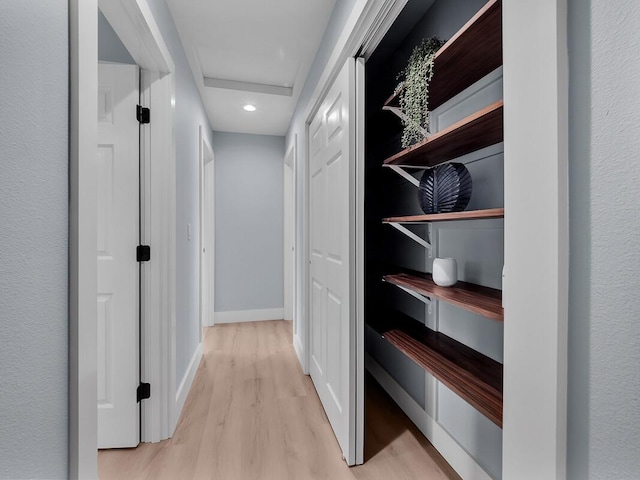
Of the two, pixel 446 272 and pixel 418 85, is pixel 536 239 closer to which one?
pixel 446 272

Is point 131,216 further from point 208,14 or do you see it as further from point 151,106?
point 208,14

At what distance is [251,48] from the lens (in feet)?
7.55

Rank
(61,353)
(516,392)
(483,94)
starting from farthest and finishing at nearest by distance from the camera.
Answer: (483,94)
(61,353)
(516,392)

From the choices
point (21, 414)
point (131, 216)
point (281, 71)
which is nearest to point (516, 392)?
point (21, 414)

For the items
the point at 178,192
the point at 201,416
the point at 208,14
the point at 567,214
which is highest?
the point at 208,14

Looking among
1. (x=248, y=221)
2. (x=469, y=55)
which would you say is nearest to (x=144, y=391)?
(x=469, y=55)

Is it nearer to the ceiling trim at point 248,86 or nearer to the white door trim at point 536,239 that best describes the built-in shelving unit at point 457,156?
the white door trim at point 536,239

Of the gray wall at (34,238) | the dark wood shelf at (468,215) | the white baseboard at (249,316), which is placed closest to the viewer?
the gray wall at (34,238)

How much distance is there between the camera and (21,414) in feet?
2.11

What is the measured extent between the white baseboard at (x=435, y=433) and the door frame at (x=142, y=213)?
53.7 inches

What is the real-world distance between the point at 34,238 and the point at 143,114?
1.24 m

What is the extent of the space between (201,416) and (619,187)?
223 cm

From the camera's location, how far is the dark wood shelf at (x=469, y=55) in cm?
97

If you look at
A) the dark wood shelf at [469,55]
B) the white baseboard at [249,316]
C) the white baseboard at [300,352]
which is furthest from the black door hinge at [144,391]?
the white baseboard at [249,316]
